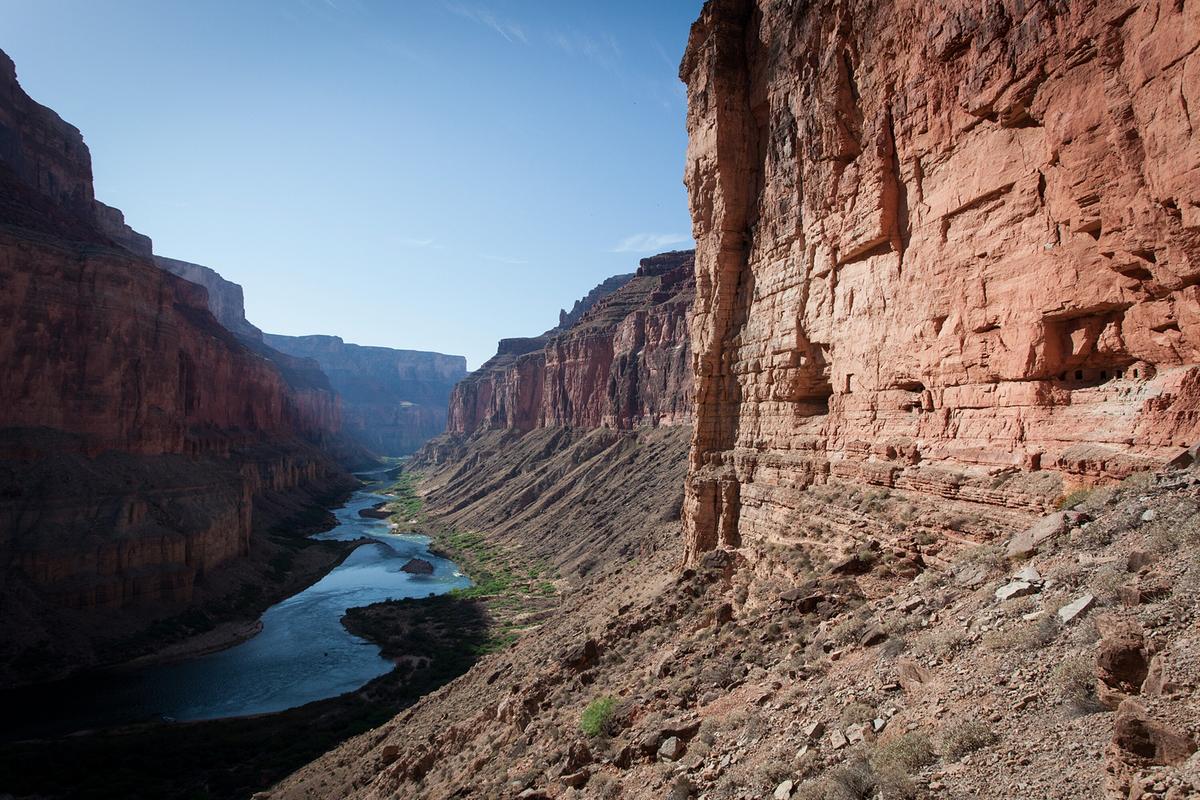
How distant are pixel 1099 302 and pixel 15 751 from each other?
37.4 m

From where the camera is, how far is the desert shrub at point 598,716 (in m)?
11.3

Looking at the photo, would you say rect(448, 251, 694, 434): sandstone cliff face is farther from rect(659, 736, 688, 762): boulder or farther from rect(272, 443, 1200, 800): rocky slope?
rect(659, 736, 688, 762): boulder

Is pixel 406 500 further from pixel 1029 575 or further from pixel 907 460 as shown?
pixel 1029 575

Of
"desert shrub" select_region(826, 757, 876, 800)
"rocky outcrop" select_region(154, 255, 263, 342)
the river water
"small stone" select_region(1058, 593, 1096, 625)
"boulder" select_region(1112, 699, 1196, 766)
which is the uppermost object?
"rocky outcrop" select_region(154, 255, 263, 342)

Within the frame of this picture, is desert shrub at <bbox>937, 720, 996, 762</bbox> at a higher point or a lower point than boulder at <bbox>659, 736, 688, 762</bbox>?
higher

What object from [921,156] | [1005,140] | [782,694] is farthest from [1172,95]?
[782,694]

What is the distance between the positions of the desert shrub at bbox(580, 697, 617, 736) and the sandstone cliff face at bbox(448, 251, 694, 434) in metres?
56.9

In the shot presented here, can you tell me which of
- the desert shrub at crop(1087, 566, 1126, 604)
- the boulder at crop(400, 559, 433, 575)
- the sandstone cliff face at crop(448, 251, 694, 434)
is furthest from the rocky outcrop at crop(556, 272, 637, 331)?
the desert shrub at crop(1087, 566, 1126, 604)

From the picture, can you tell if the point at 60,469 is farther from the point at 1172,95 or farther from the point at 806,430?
the point at 1172,95

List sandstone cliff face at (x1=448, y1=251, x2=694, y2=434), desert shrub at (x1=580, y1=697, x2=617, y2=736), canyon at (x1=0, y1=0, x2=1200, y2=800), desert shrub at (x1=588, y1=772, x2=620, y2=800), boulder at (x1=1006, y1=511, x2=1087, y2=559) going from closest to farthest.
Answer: canyon at (x1=0, y1=0, x2=1200, y2=800) < boulder at (x1=1006, y1=511, x2=1087, y2=559) < desert shrub at (x1=588, y1=772, x2=620, y2=800) < desert shrub at (x1=580, y1=697, x2=617, y2=736) < sandstone cliff face at (x1=448, y1=251, x2=694, y2=434)

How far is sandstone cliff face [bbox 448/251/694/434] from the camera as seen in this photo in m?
76.5

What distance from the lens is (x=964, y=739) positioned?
5363 millimetres

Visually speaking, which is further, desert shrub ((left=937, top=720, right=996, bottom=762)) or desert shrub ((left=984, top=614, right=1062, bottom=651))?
desert shrub ((left=984, top=614, right=1062, bottom=651))

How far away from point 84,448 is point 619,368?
191 ft
